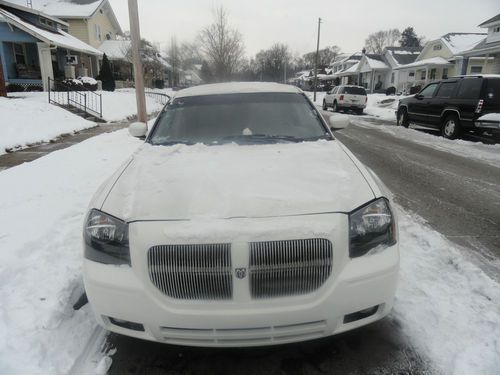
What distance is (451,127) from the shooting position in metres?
12.3

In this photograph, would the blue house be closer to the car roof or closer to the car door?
the car door

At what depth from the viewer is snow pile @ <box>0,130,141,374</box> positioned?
2.36 meters

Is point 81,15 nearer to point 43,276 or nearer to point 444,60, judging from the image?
point 444,60

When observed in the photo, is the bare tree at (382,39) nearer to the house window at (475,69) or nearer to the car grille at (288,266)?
the house window at (475,69)

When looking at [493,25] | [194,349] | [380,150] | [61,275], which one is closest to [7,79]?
[380,150]

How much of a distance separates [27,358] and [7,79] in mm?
25331

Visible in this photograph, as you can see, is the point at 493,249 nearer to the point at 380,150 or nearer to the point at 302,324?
the point at 302,324

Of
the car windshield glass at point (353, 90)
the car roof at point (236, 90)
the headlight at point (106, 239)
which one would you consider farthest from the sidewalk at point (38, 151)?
the car windshield glass at point (353, 90)

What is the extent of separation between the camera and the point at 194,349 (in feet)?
8.13

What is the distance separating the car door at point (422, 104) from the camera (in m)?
13.4

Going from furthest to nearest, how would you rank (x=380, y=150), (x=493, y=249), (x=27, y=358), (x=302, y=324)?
1. (x=380, y=150)
2. (x=493, y=249)
3. (x=27, y=358)
4. (x=302, y=324)

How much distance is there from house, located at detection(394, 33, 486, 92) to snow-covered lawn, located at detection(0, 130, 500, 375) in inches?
1445

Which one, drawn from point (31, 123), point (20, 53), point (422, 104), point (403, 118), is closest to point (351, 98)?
point (403, 118)

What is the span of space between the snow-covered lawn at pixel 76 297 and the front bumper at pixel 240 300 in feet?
1.96
